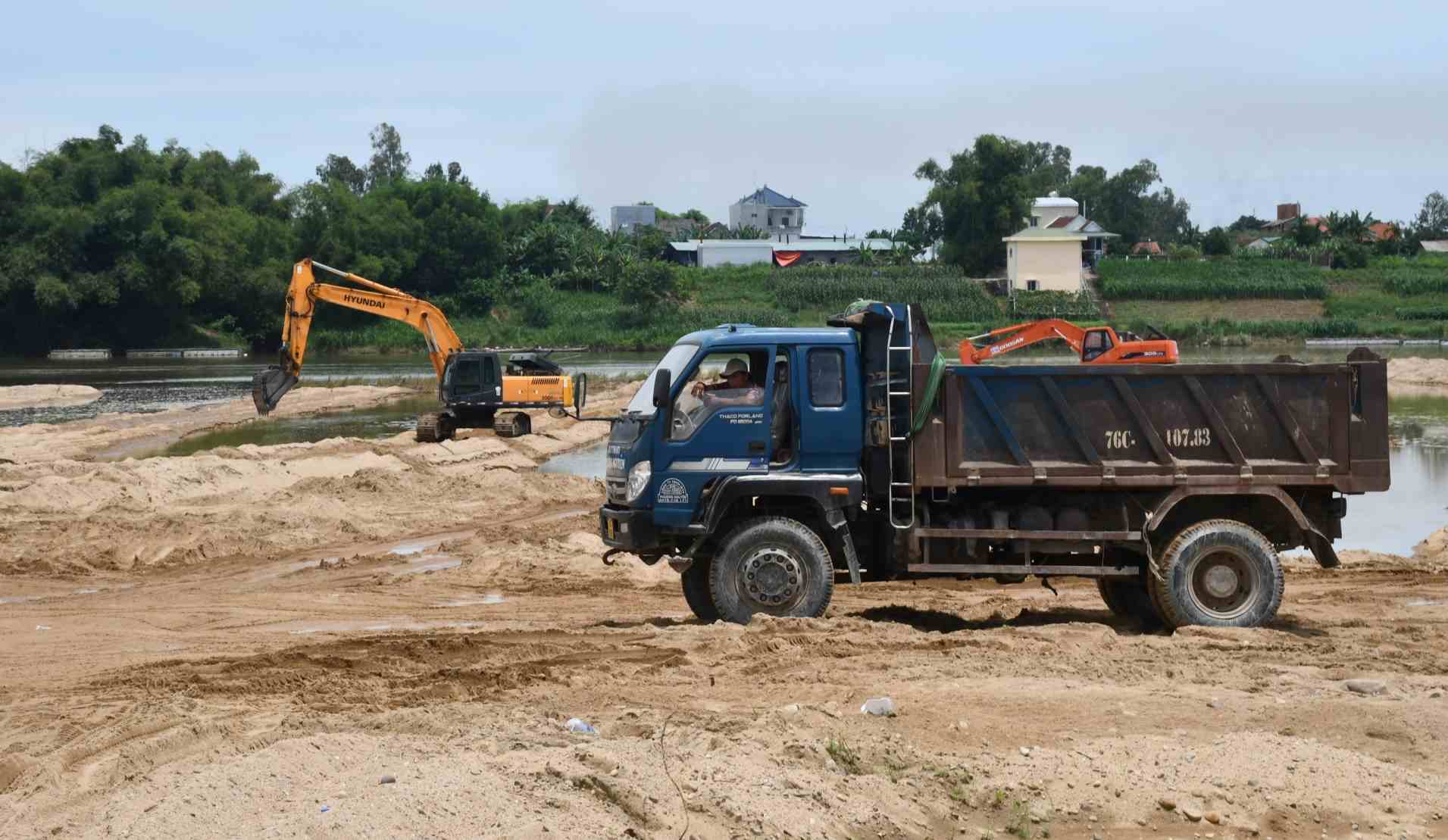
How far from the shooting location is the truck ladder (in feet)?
37.2

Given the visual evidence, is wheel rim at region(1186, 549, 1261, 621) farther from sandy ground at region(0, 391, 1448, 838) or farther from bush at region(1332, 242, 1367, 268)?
bush at region(1332, 242, 1367, 268)

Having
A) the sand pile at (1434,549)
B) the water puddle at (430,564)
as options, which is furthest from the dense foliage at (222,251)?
the sand pile at (1434,549)

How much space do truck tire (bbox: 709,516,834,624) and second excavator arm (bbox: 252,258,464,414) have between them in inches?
825

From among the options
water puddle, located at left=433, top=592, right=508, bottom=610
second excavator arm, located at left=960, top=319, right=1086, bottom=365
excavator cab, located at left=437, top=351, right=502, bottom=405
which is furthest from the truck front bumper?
excavator cab, located at left=437, top=351, right=502, bottom=405

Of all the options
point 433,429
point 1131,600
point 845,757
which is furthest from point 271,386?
point 845,757

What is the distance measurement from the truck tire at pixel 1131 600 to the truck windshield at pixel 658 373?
4.19 m

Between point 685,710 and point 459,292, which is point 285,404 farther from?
point 459,292

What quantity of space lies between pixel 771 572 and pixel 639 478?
1.31 metres

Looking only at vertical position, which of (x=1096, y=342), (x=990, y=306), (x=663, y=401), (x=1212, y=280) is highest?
(x=1212, y=280)

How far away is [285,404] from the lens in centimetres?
4209

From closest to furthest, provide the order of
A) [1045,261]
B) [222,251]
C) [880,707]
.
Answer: [880,707], [222,251], [1045,261]

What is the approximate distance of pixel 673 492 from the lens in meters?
11.5

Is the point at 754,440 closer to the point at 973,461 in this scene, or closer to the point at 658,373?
the point at 658,373

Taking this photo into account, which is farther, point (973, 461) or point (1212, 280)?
point (1212, 280)
